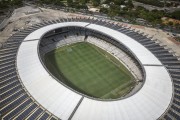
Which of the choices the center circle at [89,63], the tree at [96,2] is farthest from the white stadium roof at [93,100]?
the tree at [96,2]

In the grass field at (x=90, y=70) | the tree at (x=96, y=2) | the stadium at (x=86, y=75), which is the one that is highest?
the tree at (x=96, y=2)

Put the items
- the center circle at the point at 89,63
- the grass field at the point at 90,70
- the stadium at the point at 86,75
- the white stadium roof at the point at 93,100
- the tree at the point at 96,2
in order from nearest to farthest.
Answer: the white stadium roof at the point at 93,100
the stadium at the point at 86,75
the grass field at the point at 90,70
the center circle at the point at 89,63
the tree at the point at 96,2

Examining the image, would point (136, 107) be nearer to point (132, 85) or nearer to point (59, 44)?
point (132, 85)

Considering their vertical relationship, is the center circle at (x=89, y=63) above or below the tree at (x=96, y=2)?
below

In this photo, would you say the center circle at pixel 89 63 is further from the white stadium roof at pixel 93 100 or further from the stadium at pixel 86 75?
the white stadium roof at pixel 93 100

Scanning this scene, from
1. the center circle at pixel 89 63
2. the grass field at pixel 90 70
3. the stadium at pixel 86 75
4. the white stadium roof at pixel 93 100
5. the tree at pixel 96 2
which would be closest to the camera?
the white stadium roof at pixel 93 100

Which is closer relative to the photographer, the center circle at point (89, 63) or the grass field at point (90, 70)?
the grass field at point (90, 70)

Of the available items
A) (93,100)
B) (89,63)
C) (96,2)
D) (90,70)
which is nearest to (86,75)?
(90,70)
